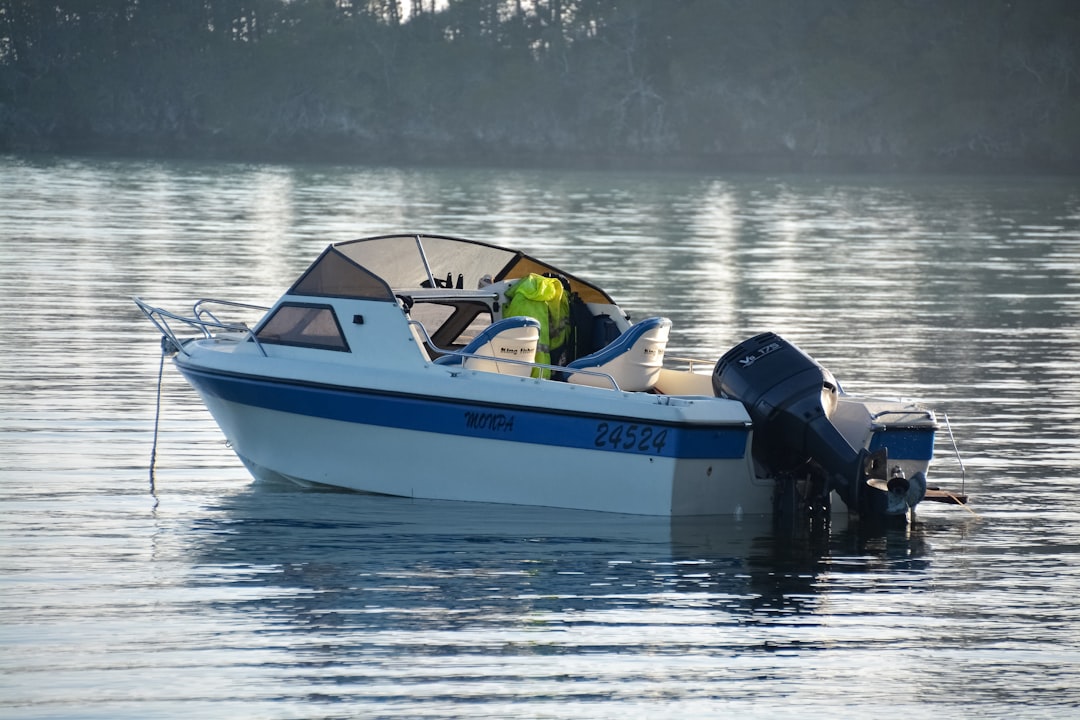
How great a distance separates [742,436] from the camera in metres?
9.73

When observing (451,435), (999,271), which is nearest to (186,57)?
(999,271)

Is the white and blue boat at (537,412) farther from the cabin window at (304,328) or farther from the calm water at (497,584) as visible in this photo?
the calm water at (497,584)

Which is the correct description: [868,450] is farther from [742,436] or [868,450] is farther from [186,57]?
[186,57]

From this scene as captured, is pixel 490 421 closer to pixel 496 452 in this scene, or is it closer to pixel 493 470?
pixel 496 452

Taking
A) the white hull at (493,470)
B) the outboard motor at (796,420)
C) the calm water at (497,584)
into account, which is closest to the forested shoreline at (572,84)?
the calm water at (497,584)

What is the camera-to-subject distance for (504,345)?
10.5 metres

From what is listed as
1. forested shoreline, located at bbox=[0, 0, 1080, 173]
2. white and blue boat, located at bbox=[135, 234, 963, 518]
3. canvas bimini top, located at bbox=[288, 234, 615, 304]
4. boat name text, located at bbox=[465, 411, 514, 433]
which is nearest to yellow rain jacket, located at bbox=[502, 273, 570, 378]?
white and blue boat, located at bbox=[135, 234, 963, 518]

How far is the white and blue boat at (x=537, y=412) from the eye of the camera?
978cm

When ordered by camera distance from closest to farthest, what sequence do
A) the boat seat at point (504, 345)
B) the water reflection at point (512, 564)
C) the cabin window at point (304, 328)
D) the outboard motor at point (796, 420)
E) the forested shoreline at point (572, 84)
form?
the water reflection at point (512, 564), the outboard motor at point (796, 420), the boat seat at point (504, 345), the cabin window at point (304, 328), the forested shoreline at point (572, 84)

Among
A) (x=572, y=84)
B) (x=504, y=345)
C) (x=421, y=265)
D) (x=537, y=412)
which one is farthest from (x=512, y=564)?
(x=572, y=84)

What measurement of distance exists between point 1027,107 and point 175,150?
63563mm

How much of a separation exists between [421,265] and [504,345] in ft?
5.58

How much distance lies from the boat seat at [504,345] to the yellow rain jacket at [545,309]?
0.40 meters

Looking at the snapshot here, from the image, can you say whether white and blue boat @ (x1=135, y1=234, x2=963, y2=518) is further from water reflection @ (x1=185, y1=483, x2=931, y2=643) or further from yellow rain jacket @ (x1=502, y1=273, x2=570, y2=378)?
water reflection @ (x1=185, y1=483, x2=931, y2=643)
